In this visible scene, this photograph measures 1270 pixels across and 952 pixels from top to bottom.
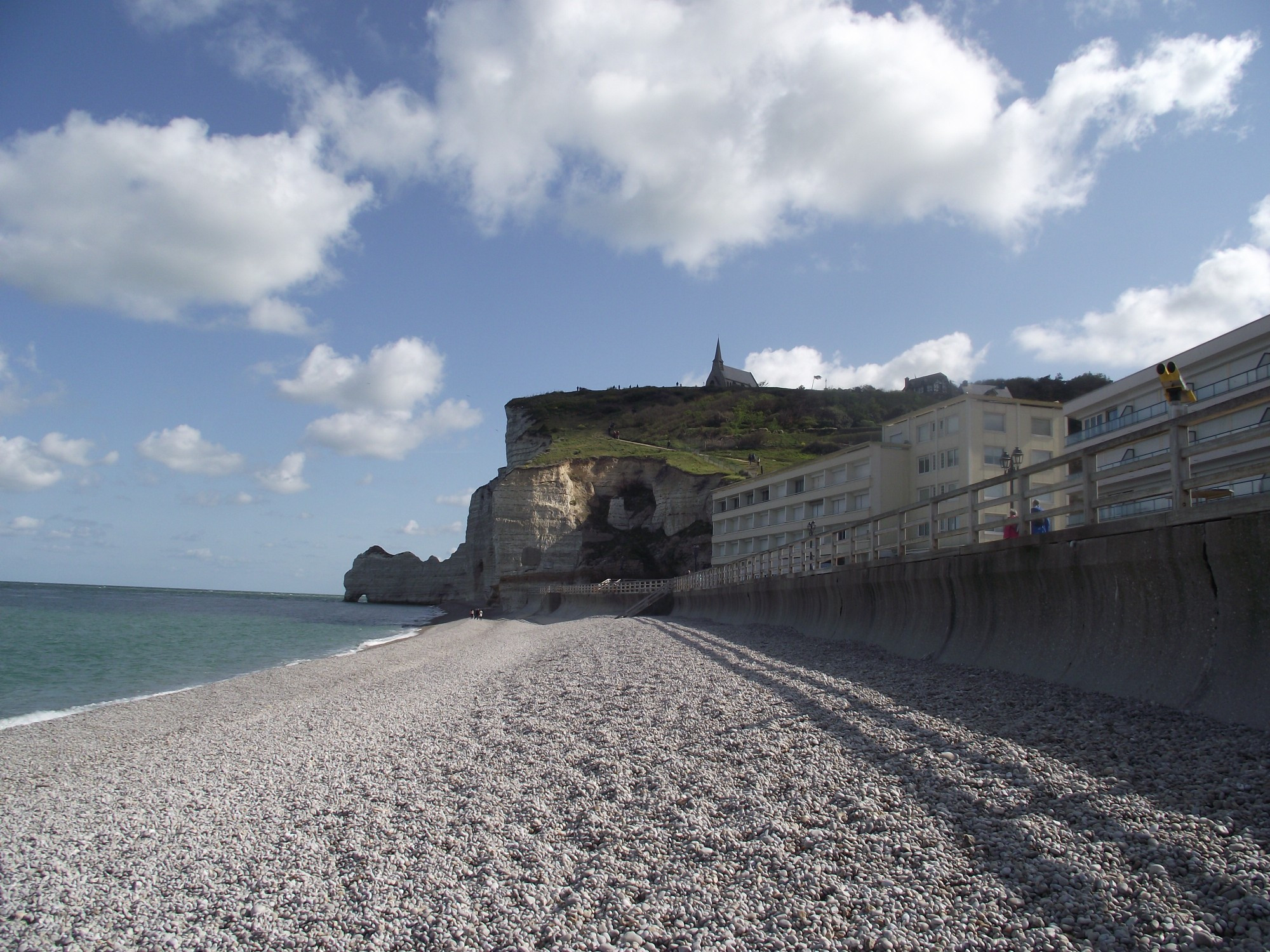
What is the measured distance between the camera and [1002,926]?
3967 mm

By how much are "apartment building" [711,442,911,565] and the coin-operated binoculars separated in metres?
37.0

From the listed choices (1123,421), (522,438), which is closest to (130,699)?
(1123,421)

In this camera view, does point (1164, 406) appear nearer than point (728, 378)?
Yes

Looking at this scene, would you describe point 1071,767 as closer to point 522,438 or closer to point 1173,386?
point 1173,386

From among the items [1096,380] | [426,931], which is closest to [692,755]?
[426,931]

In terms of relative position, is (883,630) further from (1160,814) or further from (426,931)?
(426,931)

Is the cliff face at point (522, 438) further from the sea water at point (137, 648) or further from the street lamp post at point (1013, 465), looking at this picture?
the street lamp post at point (1013, 465)

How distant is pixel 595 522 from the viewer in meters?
82.7

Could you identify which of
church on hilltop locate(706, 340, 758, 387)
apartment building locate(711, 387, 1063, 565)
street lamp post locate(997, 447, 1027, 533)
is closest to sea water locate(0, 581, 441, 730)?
street lamp post locate(997, 447, 1027, 533)

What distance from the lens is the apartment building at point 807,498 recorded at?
5216 centimetres

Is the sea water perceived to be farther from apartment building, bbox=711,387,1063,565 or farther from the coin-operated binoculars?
apartment building, bbox=711,387,1063,565

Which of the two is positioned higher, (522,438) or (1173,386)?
(522,438)

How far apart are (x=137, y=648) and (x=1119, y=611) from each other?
39.9m

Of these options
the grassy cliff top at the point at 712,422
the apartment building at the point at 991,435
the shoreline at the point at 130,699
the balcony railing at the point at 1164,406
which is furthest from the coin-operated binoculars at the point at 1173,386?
the grassy cliff top at the point at 712,422
